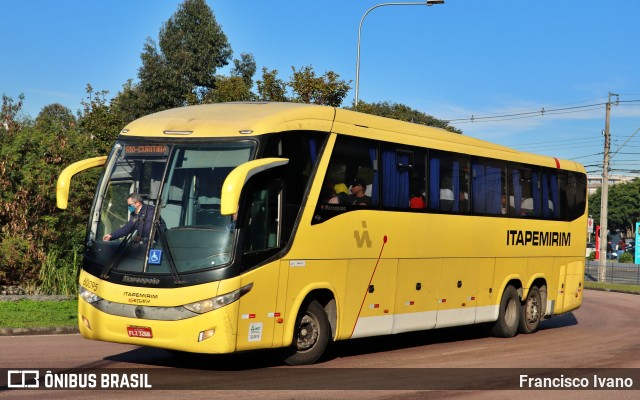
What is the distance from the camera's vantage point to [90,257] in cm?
1330

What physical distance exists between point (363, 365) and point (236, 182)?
13.4 ft

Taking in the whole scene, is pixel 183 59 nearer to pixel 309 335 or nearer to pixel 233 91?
pixel 233 91

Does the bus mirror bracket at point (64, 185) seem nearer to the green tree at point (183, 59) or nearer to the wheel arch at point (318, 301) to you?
the wheel arch at point (318, 301)

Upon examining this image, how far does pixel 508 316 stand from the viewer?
66.9 ft

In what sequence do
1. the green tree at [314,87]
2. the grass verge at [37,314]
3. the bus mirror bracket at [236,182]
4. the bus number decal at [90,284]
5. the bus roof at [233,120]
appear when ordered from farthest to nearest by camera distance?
the green tree at [314,87] < the grass verge at [37,314] < the bus roof at [233,120] < the bus number decal at [90,284] < the bus mirror bracket at [236,182]

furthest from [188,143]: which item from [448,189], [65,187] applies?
[448,189]

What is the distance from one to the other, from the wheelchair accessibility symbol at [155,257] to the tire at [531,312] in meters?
10.4

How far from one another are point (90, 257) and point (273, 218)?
8.13 feet

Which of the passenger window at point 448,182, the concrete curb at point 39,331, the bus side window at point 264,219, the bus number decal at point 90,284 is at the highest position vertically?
the passenger window at point 448,182

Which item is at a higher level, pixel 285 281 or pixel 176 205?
pixel 176 205

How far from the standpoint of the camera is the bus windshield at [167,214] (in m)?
12.5

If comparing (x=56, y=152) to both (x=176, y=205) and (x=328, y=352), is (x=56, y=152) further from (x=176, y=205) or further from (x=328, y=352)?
(x=176, y=205)

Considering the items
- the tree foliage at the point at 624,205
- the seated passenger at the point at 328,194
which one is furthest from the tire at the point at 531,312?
the tree foliage at the point at 624,205

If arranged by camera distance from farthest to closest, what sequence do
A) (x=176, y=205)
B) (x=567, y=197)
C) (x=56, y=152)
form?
(x=56, y=152) → (x=567, y=197) → (x=176, y=205)
